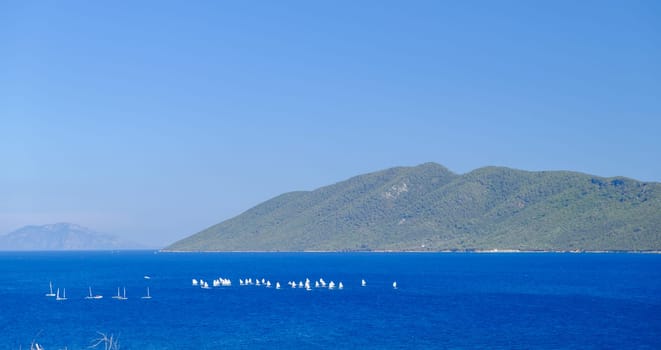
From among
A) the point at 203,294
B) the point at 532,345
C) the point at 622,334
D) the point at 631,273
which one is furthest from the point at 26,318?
the point at 631,273

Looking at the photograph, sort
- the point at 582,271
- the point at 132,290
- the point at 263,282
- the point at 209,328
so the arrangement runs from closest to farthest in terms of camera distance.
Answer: the point at 209,328, the point at 132,290, the point at 263,282, the point at 582,271

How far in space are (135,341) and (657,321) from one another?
56687 millimetres

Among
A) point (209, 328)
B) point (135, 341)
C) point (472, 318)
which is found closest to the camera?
point (135, 341)

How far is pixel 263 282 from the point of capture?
166 metres

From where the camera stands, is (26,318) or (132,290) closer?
(26,318)

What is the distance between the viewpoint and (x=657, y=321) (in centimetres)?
9300

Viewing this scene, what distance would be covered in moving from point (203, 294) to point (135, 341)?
59669 millimetres

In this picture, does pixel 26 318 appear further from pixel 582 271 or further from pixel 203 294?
pixel 582 271

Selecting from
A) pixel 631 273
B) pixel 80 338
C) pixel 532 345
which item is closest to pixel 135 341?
pixel 80 338

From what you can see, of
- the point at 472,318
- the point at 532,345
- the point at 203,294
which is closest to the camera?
the point at 532,345

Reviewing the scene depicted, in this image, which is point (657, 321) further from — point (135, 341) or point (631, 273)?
point (631, 273)

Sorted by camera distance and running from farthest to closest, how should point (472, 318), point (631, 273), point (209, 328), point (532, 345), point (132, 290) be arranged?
point (631, 273) < point (132, 290) < point (472, 318) < point (209, 328) < point (532, 345)

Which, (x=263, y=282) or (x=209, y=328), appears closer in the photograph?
(x=209, y=328)

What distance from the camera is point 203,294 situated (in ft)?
467
